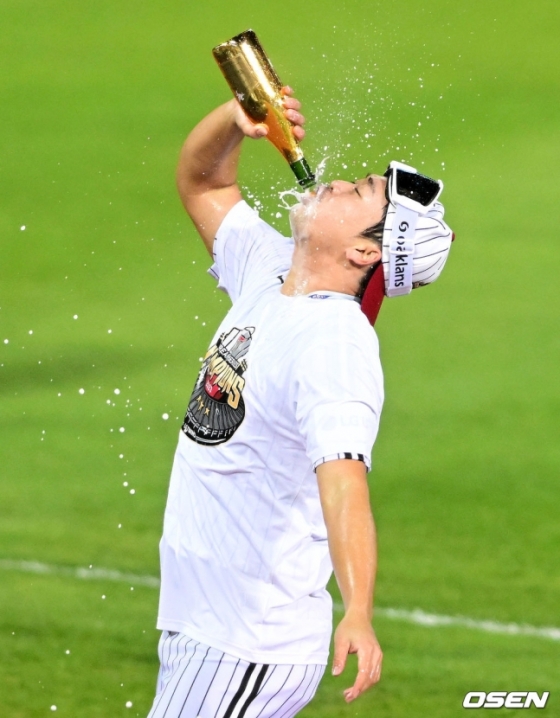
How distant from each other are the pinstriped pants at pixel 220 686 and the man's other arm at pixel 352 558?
69cm

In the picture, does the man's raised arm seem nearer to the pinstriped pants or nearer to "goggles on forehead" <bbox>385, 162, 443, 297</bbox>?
"goggles on forehead" <bbox>385, 162, 443, 297</bbox>

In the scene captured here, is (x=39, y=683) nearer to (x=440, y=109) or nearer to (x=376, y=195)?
(x=376, y=195)

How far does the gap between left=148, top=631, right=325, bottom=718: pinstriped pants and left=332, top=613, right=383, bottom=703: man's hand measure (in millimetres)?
723

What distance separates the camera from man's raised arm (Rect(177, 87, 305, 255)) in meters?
4.54

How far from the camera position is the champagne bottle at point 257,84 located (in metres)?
4.35

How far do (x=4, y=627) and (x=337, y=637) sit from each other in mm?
2994

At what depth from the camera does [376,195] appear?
3.99 m

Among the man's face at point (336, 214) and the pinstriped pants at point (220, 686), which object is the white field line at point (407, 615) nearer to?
the pinstriped pants at point (220, 686)

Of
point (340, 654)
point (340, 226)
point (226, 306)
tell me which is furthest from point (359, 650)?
point (226, 306)

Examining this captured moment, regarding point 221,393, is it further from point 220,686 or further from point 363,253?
point 220,686

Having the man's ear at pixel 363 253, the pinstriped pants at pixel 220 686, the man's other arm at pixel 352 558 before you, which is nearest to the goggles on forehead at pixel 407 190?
the man's ear at pixel 363 253

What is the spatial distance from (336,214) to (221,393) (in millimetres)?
643

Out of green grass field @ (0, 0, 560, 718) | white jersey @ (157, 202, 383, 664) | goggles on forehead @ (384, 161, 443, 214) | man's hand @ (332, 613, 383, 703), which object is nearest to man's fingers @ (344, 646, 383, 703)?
man's hand @ (332, 613, 383, 703)

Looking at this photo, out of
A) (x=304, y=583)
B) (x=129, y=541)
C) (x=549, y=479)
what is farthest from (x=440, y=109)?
(x=304, y=583)
